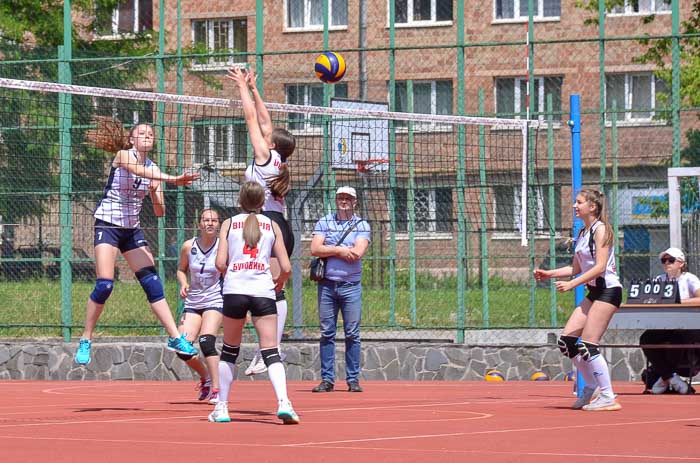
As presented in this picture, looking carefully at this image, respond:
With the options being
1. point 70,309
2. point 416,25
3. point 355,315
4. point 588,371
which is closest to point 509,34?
point 416,25

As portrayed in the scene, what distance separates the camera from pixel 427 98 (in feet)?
63.0

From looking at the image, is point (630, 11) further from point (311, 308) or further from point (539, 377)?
point (539, 377)

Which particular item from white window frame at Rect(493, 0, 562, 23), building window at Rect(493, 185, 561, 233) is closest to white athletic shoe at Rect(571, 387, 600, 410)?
building window at Rect(493, 185, 561, 233)

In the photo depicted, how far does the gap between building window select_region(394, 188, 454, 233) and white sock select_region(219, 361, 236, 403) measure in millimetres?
7687

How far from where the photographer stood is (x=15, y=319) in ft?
60.2

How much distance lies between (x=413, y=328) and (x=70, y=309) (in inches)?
169

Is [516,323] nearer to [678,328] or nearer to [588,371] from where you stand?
[678,328]

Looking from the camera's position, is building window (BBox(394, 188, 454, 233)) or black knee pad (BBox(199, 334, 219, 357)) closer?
black knee pad (BBox(199, 334, 219, 357))

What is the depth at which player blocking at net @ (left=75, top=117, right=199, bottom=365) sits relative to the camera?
11883 millimetres

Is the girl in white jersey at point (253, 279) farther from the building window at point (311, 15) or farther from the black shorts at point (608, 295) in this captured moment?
the building window at point (311, 15)

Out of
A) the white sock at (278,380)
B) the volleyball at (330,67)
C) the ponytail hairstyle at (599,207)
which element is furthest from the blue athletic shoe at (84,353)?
the volleyball at (330,67)

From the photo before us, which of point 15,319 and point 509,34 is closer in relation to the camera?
point 15,319

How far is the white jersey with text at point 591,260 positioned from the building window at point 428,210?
18.3 feet

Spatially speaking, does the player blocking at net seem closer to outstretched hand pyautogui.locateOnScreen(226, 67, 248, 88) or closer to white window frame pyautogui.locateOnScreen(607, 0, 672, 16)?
outstretched hand pyautogui.locateOnScreen(226, 67, 248, 88)
